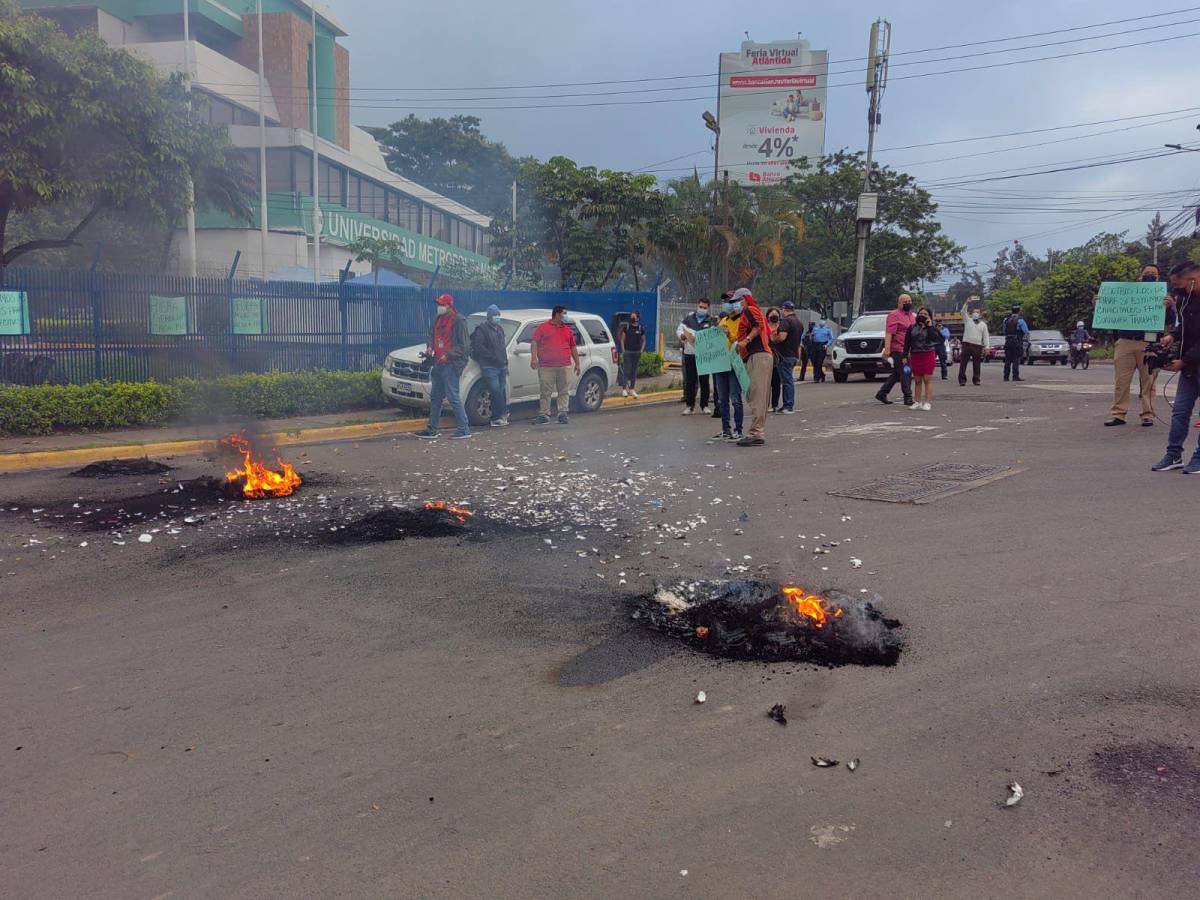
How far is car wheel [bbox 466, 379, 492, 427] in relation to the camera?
13.8 meters

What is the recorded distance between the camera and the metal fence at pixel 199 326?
13281 millimetres

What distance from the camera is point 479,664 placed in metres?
4.44

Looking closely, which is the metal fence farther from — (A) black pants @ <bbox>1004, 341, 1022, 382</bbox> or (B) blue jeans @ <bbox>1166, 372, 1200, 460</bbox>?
(B) blue jeans @ <bbox>1166, 372, 1200, 460</bbox>

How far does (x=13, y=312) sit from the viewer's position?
12836 millimetres

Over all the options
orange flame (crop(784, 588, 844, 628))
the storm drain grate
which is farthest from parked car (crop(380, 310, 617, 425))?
orange flame (crop(784, 588, 844, 628))

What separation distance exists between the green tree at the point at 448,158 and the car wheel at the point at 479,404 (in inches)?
2254

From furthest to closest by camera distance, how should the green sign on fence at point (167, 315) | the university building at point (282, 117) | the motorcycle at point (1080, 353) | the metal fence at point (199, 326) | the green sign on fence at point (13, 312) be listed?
the university building at point (282, 117) → the motorcycle at point (1080, 353) → the green sign on fence at point (167, 315) → the metal fence at point (199, 326) → the green sign on fence at point (13, 312)

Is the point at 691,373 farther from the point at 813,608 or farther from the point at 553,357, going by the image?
the point at 813,608

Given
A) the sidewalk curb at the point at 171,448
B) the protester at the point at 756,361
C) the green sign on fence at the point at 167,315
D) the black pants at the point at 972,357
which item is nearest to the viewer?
the sidewalk curb at the point at 171,448

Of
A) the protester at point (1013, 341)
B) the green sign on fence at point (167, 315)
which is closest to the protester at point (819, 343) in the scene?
the protester at point (1013, 341)

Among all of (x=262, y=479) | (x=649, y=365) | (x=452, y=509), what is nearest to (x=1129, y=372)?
(x=452, y=509)

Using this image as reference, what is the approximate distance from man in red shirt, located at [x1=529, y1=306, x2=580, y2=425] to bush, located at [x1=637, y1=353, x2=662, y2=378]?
9243 millimetres

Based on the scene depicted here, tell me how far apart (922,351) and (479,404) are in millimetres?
6987

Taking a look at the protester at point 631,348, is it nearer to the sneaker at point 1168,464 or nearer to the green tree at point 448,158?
the sneaker at point 1168,464
